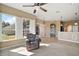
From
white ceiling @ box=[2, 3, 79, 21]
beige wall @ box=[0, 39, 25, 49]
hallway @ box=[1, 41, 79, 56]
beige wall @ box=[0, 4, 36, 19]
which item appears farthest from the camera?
white ceiling @ box=[2, 3, 79, 21]

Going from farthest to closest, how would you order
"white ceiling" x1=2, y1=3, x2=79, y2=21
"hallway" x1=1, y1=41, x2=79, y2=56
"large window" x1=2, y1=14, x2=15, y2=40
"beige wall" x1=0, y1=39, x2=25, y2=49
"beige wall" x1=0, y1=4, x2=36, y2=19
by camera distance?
"white ceiling" x1=2, y1=3, x2=79, y2=21, "beige wall" x1=0, y1=4, x2=36, y2=19, "beige wall" x1=0, y1=39, x2=25, y2=49, "large window" x1=2, y1=14, x2=15, y2=40, "hallway" x1=1, y1=41, x2=79, y2=56

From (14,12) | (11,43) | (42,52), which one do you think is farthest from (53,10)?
(11,43)

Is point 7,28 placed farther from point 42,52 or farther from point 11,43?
point 42,52

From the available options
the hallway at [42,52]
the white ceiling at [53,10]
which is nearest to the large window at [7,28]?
the hallway at [42,52]

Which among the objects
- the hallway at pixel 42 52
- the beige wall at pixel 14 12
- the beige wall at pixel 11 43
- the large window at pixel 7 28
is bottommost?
the hallway at pixel 42 52

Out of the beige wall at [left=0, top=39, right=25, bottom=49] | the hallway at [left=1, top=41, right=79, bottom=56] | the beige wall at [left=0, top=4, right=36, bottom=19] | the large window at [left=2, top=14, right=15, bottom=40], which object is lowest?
the hallway at [left=1, top=41, right=79, bottom=56]

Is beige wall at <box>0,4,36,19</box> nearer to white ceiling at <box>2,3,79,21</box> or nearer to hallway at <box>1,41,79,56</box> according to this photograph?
white ceiling at <box>2,3,79,21</box>

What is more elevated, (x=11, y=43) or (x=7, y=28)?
(x=7, y=28)

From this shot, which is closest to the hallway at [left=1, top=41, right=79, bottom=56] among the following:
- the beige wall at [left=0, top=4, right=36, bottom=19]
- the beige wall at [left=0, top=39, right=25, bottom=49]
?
the beige wall at [left=0, top=39, right=25, bottom=49]

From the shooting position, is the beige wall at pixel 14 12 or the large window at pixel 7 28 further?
the beige wall at pixel 14 12

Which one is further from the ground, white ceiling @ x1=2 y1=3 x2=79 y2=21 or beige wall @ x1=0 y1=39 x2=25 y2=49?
white ceiling @ x1=2 y1=3 x2=79 y2=21

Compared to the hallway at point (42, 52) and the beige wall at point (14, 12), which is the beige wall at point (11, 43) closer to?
the hallway at point (42, 52)

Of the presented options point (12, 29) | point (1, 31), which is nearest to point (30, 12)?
point (12, 29)

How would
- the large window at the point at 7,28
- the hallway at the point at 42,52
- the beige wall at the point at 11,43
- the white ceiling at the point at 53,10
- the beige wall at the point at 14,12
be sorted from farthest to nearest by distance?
the white ceiling at the point at 53,10 < the beige wall at the point at 14,12 < the beige wall at the point at 11,43 < the large window at the point at 7,28 < the hallway at the point at 42,52
